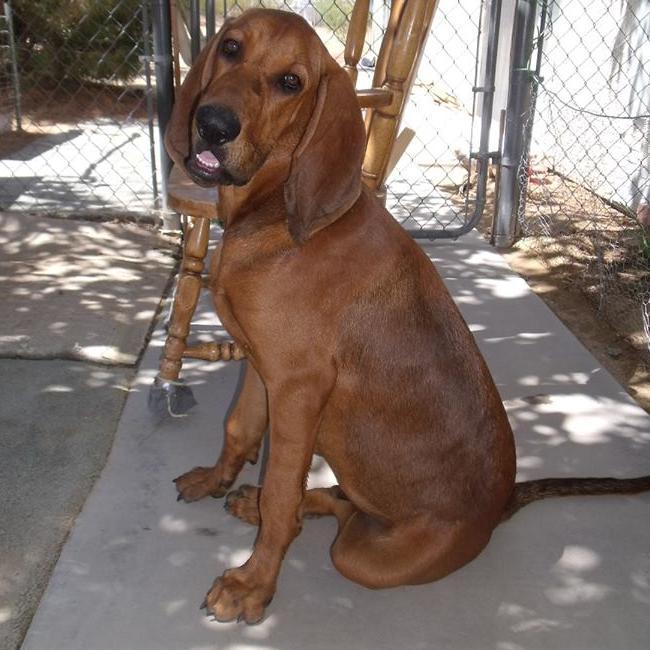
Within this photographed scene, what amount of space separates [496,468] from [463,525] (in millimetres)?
188

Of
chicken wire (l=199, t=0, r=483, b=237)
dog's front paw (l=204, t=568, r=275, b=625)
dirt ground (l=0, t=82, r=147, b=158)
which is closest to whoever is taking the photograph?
dog's front paw (l=204, t=568, r=275, b=625)

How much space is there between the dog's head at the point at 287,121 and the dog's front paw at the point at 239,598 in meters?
1.01

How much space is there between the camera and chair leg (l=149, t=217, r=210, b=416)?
10.7 feet

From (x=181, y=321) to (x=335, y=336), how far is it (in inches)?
44.3

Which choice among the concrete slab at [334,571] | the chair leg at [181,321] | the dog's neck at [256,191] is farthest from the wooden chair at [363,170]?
the dog's neck at [256,191]

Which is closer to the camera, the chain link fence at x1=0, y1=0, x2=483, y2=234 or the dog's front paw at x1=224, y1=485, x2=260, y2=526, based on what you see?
the dog's front paw at x1=224, y1=485, x2=260, y2=526

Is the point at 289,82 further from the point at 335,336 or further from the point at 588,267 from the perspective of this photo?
the point at 588,267

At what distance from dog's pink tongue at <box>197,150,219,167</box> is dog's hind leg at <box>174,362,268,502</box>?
769mm

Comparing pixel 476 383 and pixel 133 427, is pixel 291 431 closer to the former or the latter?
pixel 476 383

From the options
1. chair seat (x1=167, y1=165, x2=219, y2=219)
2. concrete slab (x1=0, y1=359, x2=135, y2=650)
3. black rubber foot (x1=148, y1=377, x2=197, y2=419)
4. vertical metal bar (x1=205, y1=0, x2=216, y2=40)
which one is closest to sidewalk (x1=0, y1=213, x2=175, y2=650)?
concrete slab (x1=0, y1=359, x2=135, y2=650)

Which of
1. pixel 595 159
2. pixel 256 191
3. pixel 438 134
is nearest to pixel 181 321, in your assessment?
pixel 256 191

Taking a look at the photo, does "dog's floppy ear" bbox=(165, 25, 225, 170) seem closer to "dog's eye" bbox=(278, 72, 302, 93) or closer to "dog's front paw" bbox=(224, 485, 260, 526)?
"dog's eye" bbox=(278, 72, 302, 93)

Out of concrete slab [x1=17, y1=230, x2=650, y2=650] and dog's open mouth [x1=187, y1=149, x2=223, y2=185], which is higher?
dog's open mouth [x1=187, y1=149, x2=223, y2=185]

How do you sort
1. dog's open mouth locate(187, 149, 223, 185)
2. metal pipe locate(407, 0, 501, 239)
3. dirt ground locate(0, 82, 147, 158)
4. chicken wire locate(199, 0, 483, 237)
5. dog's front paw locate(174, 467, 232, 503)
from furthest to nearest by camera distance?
dirt ground locate(0, 82, 147, 158)
chicken wire locate(199, 0, 483, 237)
metal pipe locate(407, 0, 501, 239)
dog's front paw locate(174, 467, 232, 503)
dog's open mouth locate(187, 149, 223, 185)
